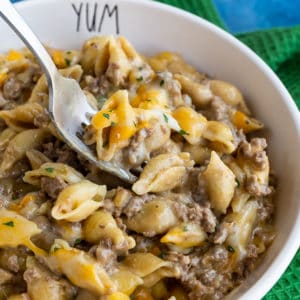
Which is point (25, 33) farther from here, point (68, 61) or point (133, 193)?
point (133, 193)

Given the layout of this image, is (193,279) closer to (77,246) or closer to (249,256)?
(249,256)

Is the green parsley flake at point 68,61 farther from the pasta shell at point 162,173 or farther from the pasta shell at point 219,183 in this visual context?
the pasta shell at point 219,183

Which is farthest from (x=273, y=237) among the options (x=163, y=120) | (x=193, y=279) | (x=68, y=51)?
(x=68, y=51)

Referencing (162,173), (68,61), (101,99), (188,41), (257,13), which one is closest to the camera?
(162,173)

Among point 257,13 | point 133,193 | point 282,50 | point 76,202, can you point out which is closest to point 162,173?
point 133,193

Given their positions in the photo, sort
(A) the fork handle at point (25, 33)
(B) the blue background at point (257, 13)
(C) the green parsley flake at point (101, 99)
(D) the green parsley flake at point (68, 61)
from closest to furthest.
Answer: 1. (A) the fork handle at point (25, 33)
2. (C) the green parsley flake at point (101, 99)
3. (D) the green parsley flake at point (68, 61)
4. (B) the blue background at point (257, 13)

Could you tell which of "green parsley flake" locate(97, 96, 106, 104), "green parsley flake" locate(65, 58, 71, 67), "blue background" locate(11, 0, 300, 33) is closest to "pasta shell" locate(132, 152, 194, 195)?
"green parsley flake" locate(97, 96, 106, 104)

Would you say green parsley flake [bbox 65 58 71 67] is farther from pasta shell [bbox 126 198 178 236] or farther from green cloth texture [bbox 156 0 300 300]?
green cloth texture [bbox 156 0 300 300]

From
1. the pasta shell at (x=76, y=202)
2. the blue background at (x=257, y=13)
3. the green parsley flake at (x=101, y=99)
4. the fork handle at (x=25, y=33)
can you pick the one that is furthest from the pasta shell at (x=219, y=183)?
the blue background at (x=257, y=13)
